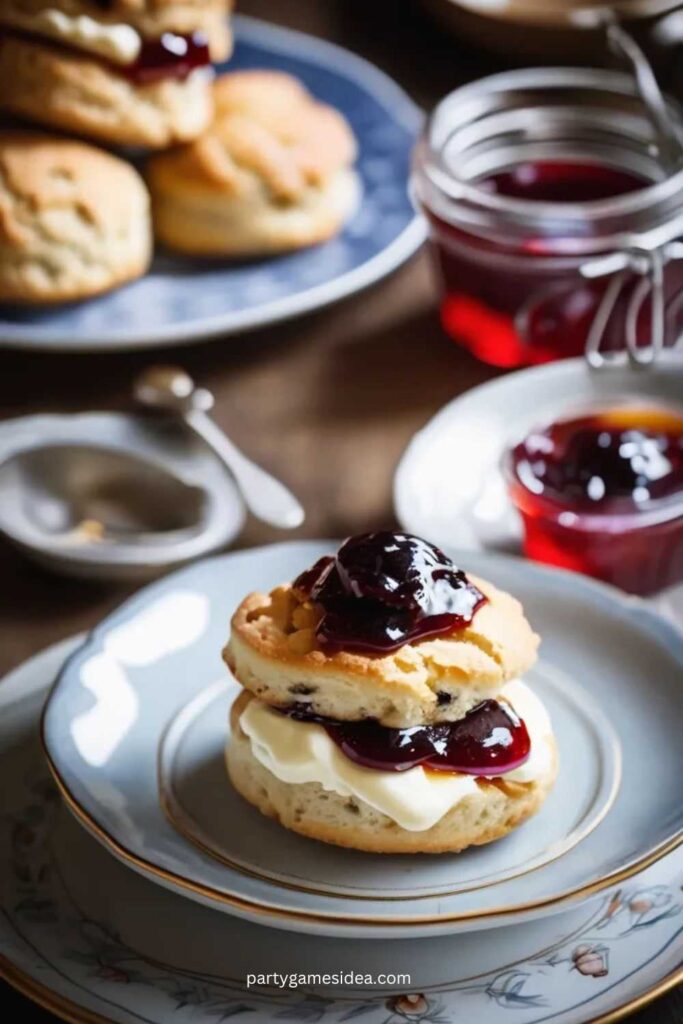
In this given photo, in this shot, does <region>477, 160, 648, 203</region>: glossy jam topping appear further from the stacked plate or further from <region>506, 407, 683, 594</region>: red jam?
the stacked plate

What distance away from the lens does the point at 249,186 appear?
2.30 metres

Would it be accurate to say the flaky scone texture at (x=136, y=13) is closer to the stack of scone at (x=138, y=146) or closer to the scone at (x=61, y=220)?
the stack of scone at (x=138, y=146)

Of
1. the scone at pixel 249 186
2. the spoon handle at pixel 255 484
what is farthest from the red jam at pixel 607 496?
the scone at pixel 249 186

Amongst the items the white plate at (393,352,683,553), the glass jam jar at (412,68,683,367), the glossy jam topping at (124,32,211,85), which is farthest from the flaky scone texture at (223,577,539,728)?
the glossy jam topping at (124,32,211,85)

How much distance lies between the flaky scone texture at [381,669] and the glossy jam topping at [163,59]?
1.15 m

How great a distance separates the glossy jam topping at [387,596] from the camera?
129 cm

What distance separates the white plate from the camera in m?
1.87

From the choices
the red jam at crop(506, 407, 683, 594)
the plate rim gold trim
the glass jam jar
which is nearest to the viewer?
the plate rim gold trim

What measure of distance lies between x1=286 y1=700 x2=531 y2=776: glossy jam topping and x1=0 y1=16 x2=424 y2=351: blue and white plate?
3.24 ft

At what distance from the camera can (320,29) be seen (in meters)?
3.21

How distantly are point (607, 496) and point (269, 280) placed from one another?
2.51 feet

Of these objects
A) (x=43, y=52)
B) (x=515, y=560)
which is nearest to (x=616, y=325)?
(x=515, y=560)

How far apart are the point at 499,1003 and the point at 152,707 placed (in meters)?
0.45

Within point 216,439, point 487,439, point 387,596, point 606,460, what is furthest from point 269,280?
point 387,596
